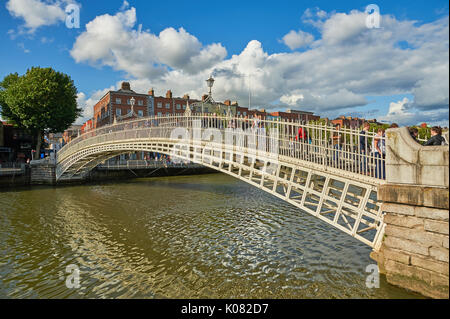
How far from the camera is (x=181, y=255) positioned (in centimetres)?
866

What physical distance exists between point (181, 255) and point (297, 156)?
4.70 metres

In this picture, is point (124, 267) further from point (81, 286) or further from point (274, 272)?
point (274, 272)

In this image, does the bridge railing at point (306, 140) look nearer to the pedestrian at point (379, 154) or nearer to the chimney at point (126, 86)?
the pedestrian at point (379, 154)

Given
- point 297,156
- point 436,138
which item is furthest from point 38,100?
point 436,138

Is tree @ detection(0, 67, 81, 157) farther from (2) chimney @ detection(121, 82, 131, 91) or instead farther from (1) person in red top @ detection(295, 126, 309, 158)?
(1) person in red top @ detection(295, 126, 309, 158)

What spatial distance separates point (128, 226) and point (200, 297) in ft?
23.6

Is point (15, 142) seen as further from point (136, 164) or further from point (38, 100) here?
point (136, 164)

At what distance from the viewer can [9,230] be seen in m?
11.7

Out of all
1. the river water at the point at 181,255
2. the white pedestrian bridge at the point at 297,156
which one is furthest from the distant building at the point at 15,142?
the river water at the point at 181,255

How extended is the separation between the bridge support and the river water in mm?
533

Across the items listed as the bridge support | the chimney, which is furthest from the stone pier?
the bridge support

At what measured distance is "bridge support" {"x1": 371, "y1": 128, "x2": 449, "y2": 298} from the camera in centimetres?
494

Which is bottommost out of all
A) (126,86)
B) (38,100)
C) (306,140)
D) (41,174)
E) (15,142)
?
(41,174)
